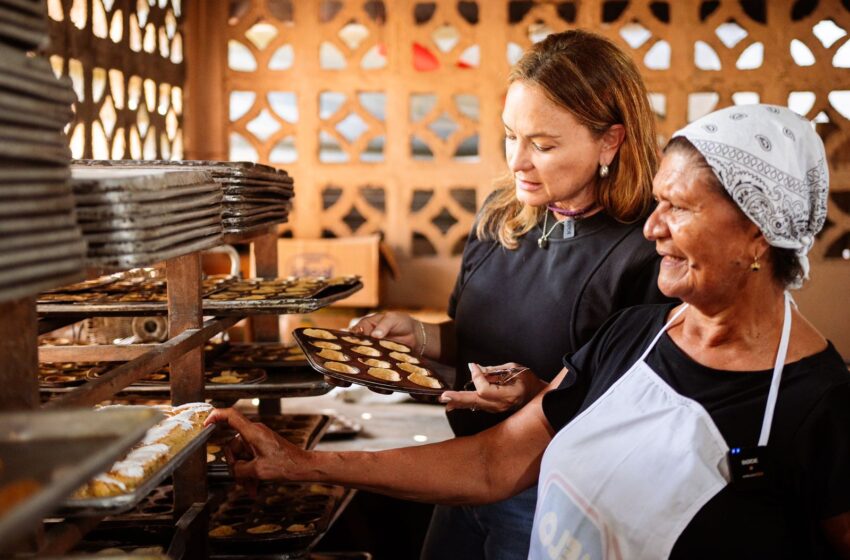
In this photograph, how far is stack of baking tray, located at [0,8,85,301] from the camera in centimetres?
118

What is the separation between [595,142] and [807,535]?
1.14 meters

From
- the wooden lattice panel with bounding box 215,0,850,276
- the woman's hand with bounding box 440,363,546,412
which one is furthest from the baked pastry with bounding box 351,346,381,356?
the wooden lattice panel with bounding box 215,0,850,276

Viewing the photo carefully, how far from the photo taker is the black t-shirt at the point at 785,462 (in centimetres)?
172

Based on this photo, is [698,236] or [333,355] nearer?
[698,236]

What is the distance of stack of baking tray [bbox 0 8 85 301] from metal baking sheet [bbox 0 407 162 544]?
167 mm

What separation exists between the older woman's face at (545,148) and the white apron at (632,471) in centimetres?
57

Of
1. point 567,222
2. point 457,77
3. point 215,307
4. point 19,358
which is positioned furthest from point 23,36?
point 457,77

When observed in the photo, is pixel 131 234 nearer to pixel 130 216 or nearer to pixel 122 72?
pixel 130 216

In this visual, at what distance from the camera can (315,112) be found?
18.6 feet

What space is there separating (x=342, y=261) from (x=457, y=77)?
1.33 metres

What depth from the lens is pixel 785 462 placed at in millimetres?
1746

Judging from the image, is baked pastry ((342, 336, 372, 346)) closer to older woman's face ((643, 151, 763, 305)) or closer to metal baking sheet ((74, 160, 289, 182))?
metal baking sheet ((74, 160, 289, 182))

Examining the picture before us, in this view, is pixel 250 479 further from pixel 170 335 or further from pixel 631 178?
pixel 631 178

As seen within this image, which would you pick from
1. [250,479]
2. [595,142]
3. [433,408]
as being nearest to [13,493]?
[250,479]
